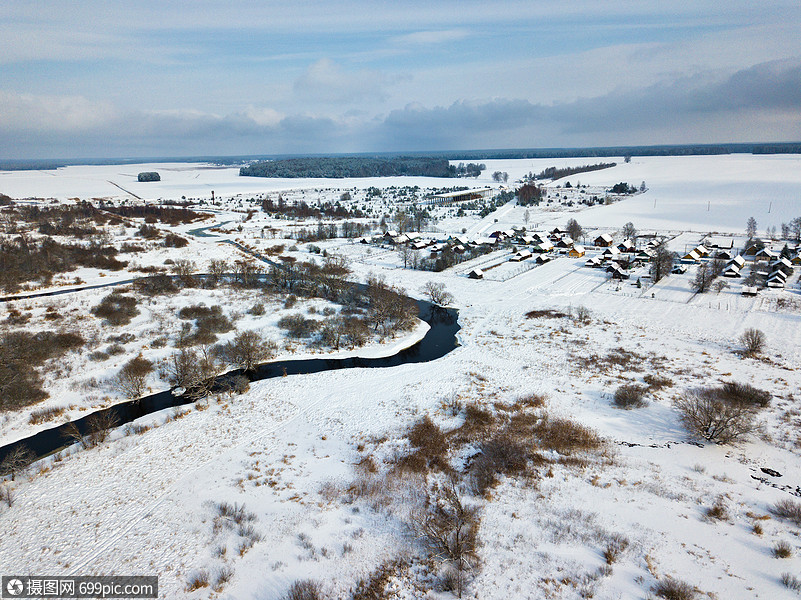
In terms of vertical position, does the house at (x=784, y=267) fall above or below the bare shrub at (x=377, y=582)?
above

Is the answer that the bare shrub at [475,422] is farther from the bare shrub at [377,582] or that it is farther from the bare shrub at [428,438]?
the bare shrub at [377,582]

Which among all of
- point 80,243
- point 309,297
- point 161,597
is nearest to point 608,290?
point 309,297

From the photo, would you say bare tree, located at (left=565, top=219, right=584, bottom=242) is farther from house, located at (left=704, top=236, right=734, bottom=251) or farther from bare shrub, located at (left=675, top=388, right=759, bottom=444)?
bare shrub, located at (left=675, top=388, right=759, bottom=444)

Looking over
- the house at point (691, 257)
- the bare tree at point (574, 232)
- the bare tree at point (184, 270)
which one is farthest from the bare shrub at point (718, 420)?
the bare tree at point (574, 232)

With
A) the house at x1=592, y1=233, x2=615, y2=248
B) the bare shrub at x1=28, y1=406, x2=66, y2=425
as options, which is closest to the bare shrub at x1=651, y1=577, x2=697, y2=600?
the bare shrub at x1=28, y1=406, x2=66, y2=425

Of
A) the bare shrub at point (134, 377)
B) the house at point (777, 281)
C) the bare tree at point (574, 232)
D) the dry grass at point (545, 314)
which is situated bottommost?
the dry grass at point (545, 314)

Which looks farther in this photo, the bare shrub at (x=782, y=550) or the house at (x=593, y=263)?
the house at (x=593, y=263)
